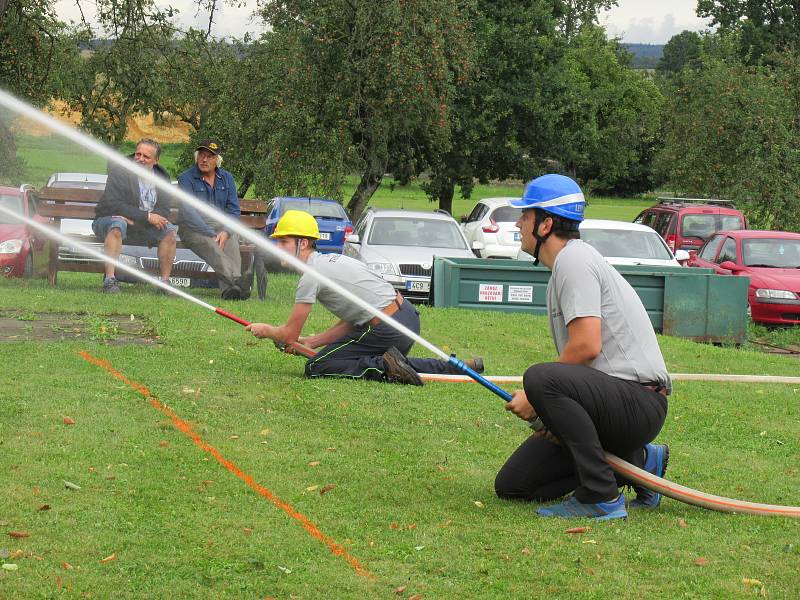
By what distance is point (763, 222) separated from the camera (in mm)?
32406

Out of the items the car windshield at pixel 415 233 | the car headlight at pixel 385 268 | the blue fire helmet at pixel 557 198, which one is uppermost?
the blue fire helmet at pixel 557 198

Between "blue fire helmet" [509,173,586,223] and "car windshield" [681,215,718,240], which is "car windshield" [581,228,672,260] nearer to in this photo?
"car windshield" [681,215,718,240]

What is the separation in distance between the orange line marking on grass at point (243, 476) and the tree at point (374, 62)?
19.5 metres

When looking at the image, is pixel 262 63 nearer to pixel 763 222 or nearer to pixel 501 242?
pixel 501 242

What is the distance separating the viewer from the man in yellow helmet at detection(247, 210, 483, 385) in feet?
32.0

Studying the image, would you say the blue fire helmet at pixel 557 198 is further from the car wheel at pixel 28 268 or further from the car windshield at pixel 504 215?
the car windshield at pixel 504 215

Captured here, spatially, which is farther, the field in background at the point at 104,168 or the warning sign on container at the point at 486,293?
the warning sign on container at the point at 486,293

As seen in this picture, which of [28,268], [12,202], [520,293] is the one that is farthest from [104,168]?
[520,293]

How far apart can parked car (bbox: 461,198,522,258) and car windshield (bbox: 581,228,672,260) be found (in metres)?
5.38

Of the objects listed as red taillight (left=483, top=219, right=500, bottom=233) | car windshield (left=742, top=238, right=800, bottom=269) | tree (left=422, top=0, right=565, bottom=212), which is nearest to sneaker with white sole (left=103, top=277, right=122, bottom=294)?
car windshield (left=742, top=238, right=800, bottom=269)

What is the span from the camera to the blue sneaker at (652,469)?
6570 mm

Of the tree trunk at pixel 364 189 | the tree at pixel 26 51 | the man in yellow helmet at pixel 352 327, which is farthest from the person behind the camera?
the tree trunk at pixel 364 189

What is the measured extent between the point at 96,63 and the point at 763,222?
21.7 meters

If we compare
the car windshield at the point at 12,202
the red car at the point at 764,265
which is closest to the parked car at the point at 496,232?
the red car at the point at 764,265
